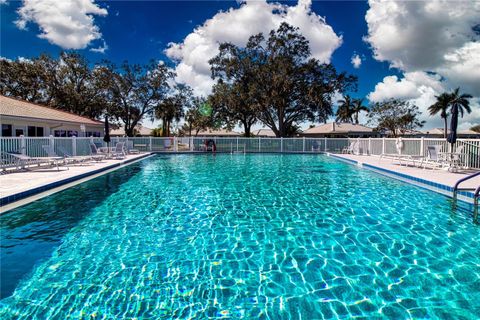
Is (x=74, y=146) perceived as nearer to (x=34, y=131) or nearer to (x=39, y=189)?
(x=34, y=131)

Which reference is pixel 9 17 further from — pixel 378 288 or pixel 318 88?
pixel 378 288

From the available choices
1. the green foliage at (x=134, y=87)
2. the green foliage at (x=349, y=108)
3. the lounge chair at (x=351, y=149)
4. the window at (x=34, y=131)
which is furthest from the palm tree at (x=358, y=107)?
the window at (x=34, y=131)

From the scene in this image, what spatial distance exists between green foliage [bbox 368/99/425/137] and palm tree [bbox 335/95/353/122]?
16141 mm

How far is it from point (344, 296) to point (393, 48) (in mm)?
21845

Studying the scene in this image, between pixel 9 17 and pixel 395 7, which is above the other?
pixel 9 17

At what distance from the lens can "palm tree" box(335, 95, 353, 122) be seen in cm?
5350

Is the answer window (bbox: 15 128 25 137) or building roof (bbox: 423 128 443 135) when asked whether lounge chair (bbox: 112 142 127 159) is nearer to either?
window (bbox: 15 128 25 137)

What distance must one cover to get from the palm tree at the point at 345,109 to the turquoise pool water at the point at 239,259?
165 ft

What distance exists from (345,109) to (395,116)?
57.5 feet

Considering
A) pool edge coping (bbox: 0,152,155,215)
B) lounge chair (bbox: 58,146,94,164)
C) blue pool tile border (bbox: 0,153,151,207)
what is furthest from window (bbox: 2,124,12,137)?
pool edge coping (bbox: 0,152,155,215)

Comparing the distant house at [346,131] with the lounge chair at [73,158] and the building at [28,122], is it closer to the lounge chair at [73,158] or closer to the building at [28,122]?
the building at [28,122]

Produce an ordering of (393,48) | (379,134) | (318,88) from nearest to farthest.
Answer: (393,48) → (318,88) → (379,134)

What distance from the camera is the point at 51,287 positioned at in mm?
2902

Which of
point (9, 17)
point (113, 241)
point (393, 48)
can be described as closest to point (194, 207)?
point (113, 241)
